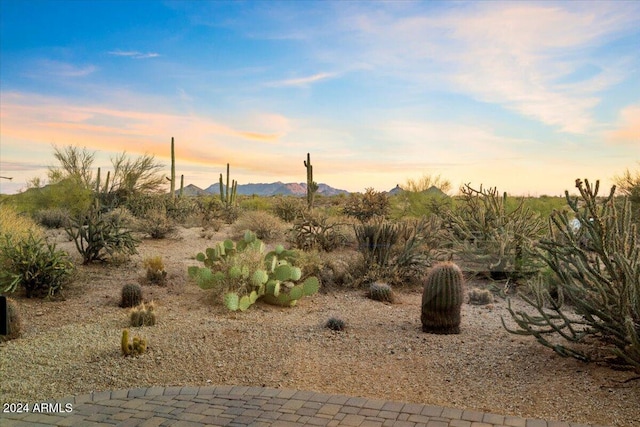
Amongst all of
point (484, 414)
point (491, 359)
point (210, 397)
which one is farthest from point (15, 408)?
point (491, 359)

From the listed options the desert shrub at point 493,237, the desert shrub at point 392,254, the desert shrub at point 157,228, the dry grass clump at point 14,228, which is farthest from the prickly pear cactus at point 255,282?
the desert shrub at point 157,228

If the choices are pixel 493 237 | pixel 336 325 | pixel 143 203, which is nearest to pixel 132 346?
pixel 336 325

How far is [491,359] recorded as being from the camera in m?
7.30

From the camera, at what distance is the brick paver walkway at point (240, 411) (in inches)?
216

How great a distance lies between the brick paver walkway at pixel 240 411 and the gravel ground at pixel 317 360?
29 cm

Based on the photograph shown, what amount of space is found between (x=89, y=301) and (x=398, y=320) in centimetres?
559

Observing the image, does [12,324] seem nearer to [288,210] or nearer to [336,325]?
[336,325]

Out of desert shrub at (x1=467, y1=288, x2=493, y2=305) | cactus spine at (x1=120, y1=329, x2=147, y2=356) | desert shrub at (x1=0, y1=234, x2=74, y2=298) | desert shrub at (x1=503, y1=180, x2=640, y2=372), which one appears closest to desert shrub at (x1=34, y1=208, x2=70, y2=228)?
desert shrub at (x1=0, y1=234, x2=74, y2=298)

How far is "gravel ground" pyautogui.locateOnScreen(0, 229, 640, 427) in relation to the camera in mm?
6152

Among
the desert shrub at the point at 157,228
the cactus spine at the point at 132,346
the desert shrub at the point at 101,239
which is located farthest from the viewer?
the desert shrub at the point at 157,228

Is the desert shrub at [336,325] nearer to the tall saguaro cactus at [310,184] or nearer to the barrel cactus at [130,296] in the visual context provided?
the barrel cactus at [130,296]

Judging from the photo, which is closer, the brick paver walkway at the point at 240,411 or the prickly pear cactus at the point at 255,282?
the brick paver walkway at the point at 240,411

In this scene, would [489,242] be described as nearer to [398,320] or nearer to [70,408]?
[398,320]

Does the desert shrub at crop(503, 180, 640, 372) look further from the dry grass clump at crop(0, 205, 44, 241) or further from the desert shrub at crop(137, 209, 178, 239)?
the desert shrub at crop(137, 209, 178, 239)
